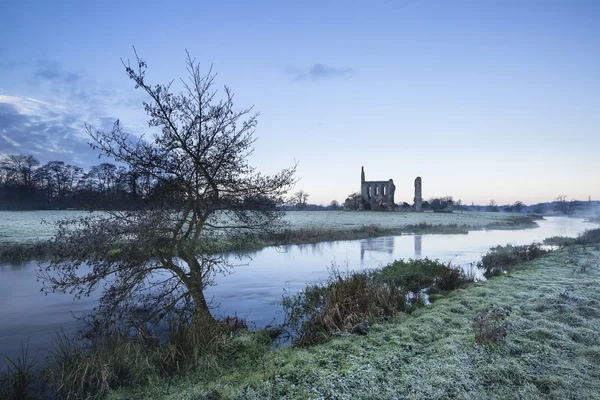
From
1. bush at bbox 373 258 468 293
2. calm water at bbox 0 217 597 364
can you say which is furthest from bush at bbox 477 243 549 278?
bush at bbox 373 258 468 293

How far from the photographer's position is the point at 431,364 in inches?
222

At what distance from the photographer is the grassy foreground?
4844 mm

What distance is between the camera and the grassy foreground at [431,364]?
484 centimetres

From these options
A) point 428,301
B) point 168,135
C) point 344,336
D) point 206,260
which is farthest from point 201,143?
point 428,301

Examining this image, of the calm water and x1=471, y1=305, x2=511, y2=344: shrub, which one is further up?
x1=471, y1=305, x2=511, y2=344: shrub

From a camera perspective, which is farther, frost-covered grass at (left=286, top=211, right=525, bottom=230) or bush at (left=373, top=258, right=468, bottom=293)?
frost-covered grass at (left=286, top=211, right=525, bottom=230)

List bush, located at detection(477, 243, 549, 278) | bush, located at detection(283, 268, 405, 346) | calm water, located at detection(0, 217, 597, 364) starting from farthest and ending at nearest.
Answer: bush, located at detection(477, 243, 549, 278) → calm water, located at detection(0, 217, 597, 364) → bush, located at detection(283, 268, 405, 346)

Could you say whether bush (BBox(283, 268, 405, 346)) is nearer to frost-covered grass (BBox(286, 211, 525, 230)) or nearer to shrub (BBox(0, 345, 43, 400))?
shrub (BBox(0, 345, 43, 400))

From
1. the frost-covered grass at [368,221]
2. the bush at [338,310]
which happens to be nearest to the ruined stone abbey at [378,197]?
the frost-covered grass at [368,221]

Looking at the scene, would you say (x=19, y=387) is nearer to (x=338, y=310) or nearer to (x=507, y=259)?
(x=338, y=310)

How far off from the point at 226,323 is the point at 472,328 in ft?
18.2

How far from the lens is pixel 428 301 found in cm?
1121

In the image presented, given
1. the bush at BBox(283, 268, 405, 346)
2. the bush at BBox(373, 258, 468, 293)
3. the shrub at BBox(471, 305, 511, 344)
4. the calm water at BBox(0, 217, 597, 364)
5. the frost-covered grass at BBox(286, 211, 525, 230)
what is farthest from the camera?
the frost-covered grass at BBox(286, 211, 525, 230)

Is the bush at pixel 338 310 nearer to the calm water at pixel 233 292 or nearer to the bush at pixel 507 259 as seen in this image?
the calm water at pixel 233 292
